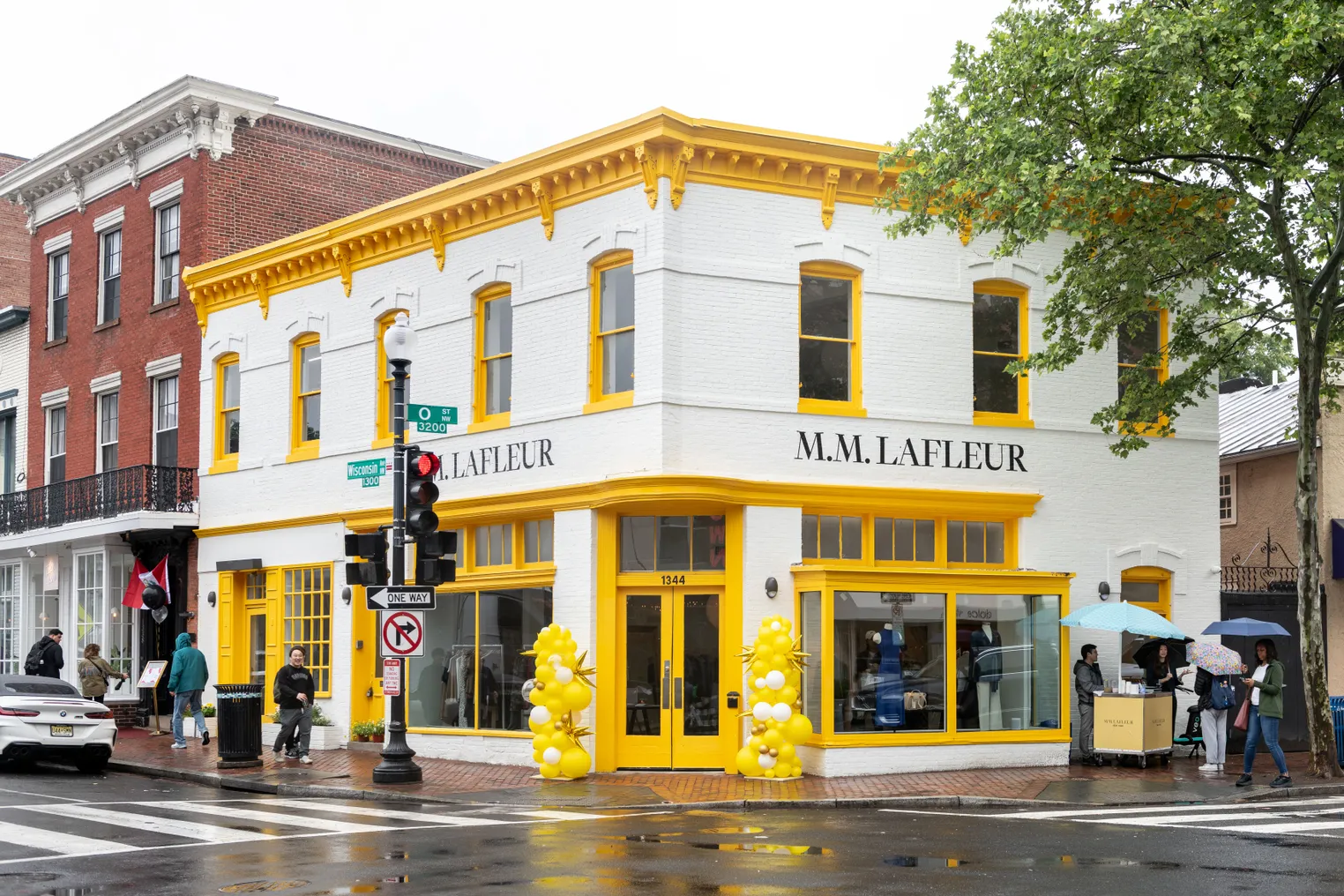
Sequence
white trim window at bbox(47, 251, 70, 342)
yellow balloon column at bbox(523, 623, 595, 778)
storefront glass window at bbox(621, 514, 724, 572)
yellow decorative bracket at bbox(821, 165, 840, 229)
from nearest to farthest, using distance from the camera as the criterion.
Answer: yellow balloon column at bbox(523, 623, 595, 778), storefront glass window at bbox(621, 514, 724, 572), yellow decorative bracket at bbox(821, 165, 840, 229), white trim window at bbox(47, 251, 70, 342)

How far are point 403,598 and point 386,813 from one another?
10.5 feet

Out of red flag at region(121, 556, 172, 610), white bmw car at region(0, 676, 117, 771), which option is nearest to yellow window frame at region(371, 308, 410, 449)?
white bmw car at region(0, 676, 117, 771)

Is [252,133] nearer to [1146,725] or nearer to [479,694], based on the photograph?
[479,694]

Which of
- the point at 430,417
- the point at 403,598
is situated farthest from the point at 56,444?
the point at 403,598

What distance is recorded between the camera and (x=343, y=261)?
24438 millimetres

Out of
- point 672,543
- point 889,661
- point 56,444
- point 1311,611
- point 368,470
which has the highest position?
point 56,444

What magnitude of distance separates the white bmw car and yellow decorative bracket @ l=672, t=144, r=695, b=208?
1002 centimetres

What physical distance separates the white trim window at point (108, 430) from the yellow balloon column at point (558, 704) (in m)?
14.6

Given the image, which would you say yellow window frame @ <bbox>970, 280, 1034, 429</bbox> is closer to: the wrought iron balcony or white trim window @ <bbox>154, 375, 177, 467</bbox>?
the wrought iron balcony

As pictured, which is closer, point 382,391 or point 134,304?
point 382,391

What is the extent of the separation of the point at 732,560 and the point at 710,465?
1.21 meters

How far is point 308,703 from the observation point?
71.8 feet

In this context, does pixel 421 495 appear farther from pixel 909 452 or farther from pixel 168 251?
pixel 168 251

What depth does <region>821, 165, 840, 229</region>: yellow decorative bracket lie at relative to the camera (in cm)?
2045
